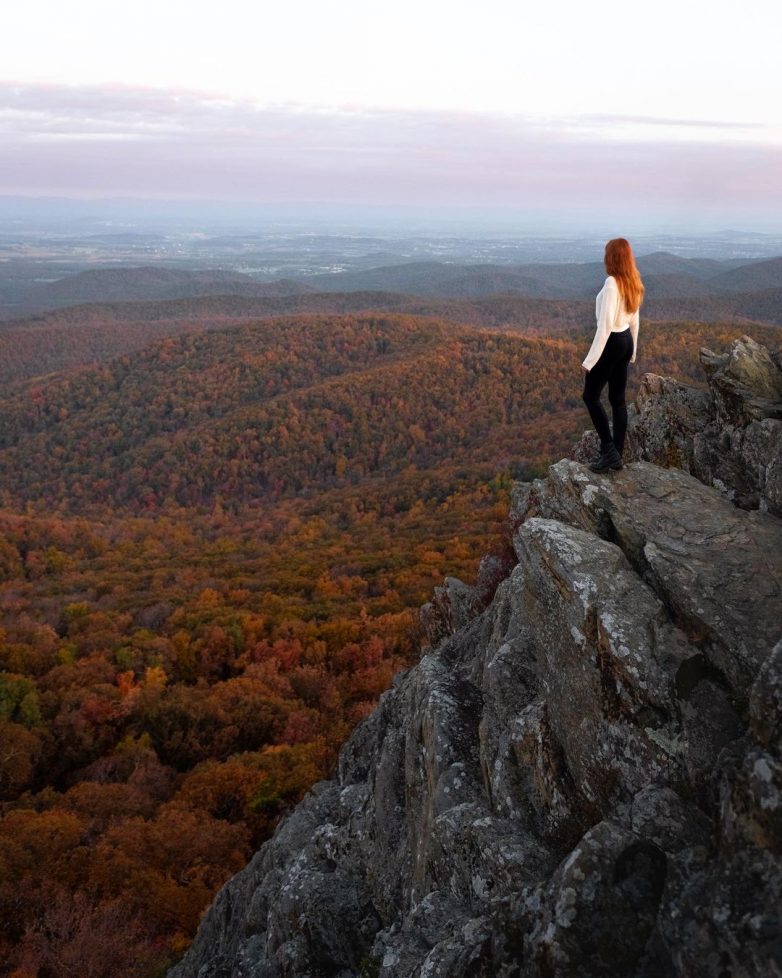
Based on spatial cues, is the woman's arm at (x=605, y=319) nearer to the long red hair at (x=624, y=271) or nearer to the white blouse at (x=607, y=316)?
the white blouse at (x=607, y=316)

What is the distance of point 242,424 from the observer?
131250 millimetres

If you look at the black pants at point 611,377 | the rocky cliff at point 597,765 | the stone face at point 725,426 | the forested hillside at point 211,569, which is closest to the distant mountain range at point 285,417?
the forested hillside at point 211,569

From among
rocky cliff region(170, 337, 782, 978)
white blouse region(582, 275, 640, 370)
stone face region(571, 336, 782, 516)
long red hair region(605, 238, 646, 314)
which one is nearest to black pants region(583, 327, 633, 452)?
white blouse region(582, 275, 640, 370)

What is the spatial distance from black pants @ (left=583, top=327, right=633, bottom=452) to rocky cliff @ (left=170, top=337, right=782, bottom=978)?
0.84 m

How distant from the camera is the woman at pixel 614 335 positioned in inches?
336

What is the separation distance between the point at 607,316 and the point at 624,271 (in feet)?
2.04

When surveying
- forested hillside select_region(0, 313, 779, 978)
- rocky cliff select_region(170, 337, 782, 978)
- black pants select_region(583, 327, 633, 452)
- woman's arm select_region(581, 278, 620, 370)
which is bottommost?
forested hillside select_region(0, 313, 779, 978)

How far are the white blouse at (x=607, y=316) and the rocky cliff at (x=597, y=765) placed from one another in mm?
1912

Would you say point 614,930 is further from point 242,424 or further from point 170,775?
point 242,424

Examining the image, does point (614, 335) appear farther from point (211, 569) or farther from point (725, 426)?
point (211, 569)

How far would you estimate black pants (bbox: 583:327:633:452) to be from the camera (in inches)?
351

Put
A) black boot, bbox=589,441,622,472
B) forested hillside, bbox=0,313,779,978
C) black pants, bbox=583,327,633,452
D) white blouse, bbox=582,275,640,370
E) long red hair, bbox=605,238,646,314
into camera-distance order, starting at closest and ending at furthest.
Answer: long red hair, bbox=605,238,646,314 < white blouse, bbox=582,275,640,370 < black pants, bbox=583,327,633,452 < black boot, bbox=589,441,622,472 < forested hillside, bbox=0,313,779,978

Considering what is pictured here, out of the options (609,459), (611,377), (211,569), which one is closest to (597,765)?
(609,459)

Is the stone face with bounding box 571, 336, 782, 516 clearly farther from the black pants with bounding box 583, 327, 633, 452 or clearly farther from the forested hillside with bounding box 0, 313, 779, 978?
the forested hillside with bounding box 0, 313, 779, 978
